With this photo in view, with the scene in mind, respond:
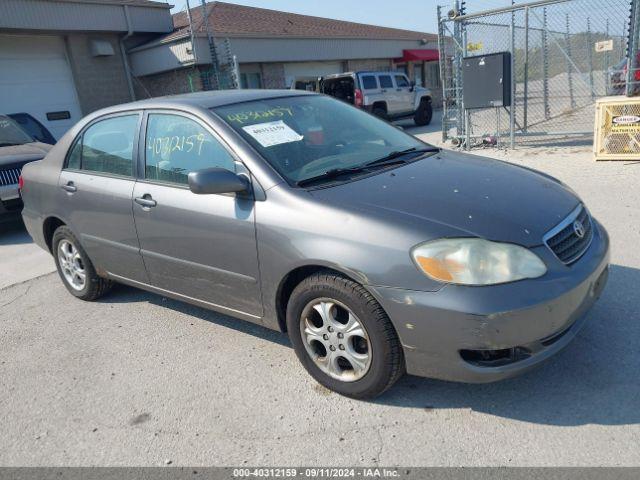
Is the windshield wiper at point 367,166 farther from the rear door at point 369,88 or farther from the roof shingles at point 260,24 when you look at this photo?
the roof shingles at point 260,24

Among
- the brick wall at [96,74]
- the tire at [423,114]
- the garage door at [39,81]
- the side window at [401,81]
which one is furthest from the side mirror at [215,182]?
the tire at [423,114]

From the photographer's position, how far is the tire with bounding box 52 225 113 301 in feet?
14.7

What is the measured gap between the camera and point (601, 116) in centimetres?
800

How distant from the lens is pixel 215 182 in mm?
2953

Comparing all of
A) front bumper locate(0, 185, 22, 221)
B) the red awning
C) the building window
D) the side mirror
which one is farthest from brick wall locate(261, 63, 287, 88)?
the side mirror

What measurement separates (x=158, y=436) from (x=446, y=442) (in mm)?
1451

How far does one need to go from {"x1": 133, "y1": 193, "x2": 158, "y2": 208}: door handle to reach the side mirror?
2.29 feet

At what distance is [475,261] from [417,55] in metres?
25.9

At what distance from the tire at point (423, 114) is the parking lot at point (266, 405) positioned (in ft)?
48.2

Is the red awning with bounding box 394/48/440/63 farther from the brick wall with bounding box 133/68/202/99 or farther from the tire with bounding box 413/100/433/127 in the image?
the brick wall with bounding box 133/68/202/99

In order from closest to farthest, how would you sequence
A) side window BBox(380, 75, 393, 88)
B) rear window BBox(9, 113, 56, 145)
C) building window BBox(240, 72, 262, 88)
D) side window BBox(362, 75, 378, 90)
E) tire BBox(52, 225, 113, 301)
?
tire BBox(52, 225, 113, 301) < rear window BBox(9, 113, 56, 145) < side window BBox(362, 75, 378, 90) < side window BBox(380, 75, 393, 88) < building window BBox(240, 72, 262, 88)

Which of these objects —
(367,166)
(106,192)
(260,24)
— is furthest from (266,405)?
(260,24)

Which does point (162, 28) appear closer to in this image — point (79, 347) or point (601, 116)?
point (601, 116)

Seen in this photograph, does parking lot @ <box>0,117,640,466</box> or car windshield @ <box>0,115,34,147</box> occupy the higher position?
car windshield @ <box>0,115,34,147</box>
